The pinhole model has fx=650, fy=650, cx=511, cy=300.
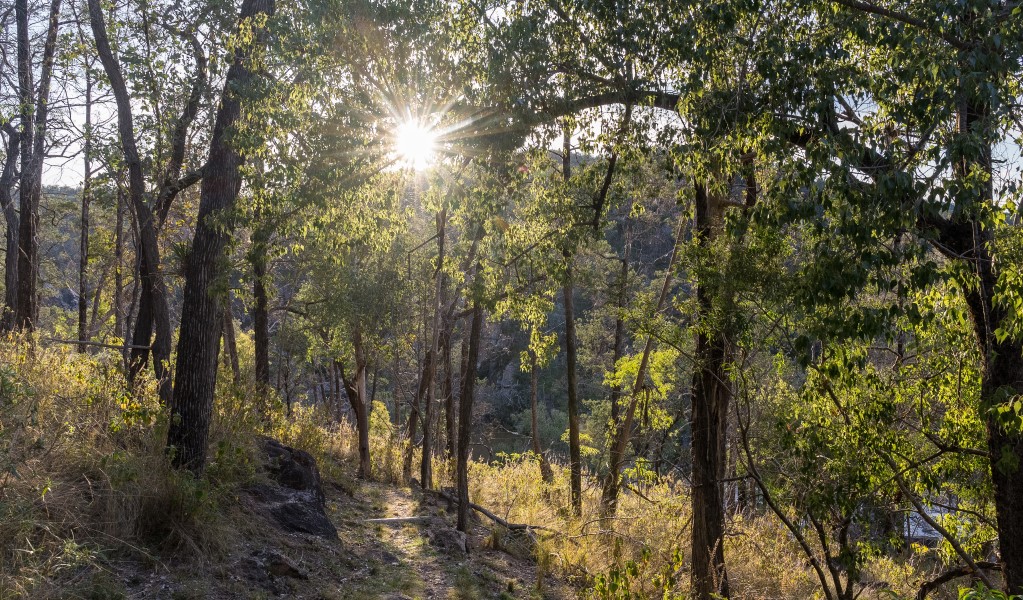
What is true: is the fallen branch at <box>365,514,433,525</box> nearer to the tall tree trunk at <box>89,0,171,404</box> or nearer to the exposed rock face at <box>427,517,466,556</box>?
the exposed rock face at <box>427,517,466,556</box>

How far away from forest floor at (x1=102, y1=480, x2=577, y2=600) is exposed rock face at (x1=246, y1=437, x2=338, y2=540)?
193 mm

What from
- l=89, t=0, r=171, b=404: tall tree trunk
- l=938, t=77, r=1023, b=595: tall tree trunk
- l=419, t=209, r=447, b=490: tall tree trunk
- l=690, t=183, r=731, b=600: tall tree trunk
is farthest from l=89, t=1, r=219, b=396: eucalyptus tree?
l=938, t=77, r=1023, b=595: tall tree trunk

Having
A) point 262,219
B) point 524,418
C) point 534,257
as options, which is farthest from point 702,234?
point 524,418

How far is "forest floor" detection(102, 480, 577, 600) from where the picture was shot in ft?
17.3

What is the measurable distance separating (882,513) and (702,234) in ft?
12.7

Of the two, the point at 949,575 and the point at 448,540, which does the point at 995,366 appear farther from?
the point at 448,540

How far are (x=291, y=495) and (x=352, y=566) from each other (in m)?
1.22

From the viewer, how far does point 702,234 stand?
23.3 ft

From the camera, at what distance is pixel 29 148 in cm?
1282

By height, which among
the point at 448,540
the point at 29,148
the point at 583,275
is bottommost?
the point at 448,540

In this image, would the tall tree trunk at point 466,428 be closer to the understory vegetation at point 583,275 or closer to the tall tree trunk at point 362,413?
the understory vegetation at point 583,275

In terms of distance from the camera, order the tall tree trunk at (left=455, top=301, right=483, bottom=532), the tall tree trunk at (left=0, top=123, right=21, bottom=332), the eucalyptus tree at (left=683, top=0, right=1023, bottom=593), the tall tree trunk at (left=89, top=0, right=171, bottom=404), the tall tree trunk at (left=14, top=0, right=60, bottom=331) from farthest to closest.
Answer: the tall tree trunk at (left=0, top=123, right=21, bottom=332)
the tall tree trunk at (left=14, top=0, right=60, bottom=331)
the tall tree trunk at (left=455, top=301, right=483, bottom=532)
the tall tree trunk at (left=89, top=0, right=171, bottom=404)
the eucalyptus tree at (left=683, top=0, right=1023, bottom=593)

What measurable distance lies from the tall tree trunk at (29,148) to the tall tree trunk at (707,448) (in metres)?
12.1

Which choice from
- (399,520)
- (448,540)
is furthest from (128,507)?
(399,520)
